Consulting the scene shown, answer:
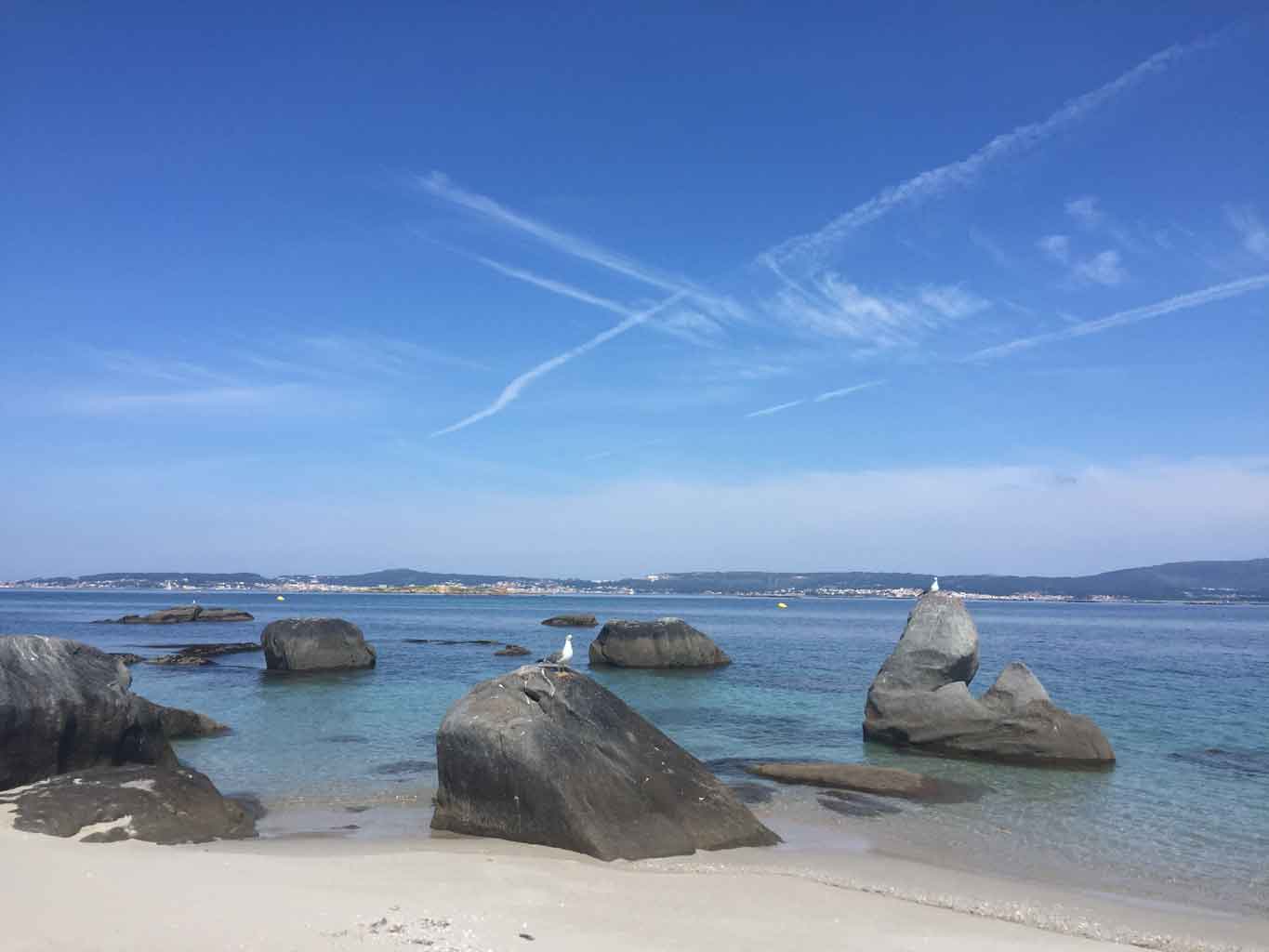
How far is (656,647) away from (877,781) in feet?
90.5

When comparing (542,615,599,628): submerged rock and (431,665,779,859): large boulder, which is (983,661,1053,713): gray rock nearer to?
(431,665,779,859): large boulder

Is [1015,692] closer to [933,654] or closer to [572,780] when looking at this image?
[933,654]

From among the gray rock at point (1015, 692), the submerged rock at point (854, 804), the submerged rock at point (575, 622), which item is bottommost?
the submerged rock at point (575, 622)

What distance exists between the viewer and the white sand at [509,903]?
25.7 ft

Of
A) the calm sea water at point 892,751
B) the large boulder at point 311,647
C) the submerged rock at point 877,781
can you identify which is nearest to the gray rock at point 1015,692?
the calm sea water at point 892,751

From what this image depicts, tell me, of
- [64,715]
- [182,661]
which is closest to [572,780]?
[64,715]

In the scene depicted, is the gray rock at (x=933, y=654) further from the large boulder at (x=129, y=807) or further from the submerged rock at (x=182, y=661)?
the submerged rock at (x=182, y=661)

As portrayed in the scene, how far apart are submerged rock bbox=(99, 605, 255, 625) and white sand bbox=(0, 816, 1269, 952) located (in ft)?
248

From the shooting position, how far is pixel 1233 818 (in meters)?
15.6

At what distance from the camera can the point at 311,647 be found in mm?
39469

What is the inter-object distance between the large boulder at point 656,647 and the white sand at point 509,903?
32.0m

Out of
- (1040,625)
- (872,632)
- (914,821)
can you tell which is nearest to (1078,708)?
(914,821)

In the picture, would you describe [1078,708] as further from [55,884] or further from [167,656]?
[167,656]

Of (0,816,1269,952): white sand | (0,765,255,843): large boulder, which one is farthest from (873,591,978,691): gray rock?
(0,765,255,843): large boulder
